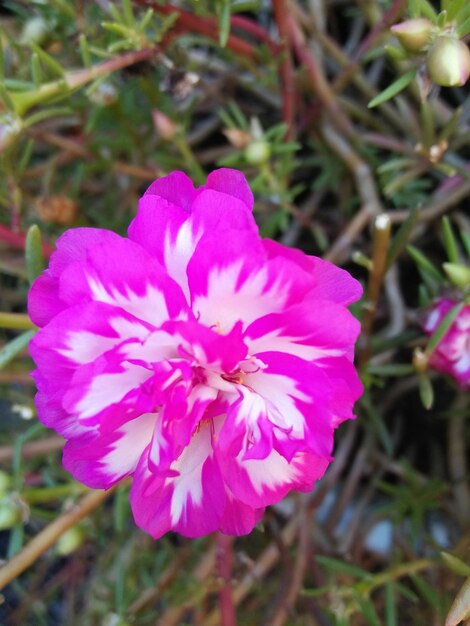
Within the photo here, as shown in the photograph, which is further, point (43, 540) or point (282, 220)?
point (282, 220)

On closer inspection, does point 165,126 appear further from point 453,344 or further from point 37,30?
point 453,344

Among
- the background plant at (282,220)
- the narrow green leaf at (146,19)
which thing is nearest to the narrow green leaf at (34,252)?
the background plant at (282,220)

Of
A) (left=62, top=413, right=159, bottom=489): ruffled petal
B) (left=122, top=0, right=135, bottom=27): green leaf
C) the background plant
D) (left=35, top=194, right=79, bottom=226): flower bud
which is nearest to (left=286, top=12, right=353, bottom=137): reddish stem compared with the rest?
the background plant

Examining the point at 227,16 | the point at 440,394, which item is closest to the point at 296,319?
the point at 227,16

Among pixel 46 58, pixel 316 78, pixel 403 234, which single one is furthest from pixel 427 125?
pixel 46 58

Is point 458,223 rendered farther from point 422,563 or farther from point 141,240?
point 141,240

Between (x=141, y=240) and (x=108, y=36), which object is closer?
(x=141, y=240)
